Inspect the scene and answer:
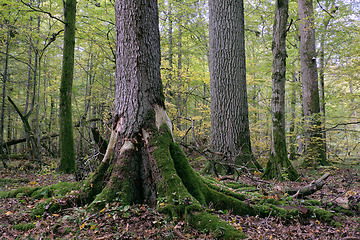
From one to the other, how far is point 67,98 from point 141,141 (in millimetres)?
6079

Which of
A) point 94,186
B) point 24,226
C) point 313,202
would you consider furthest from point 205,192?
point 24,226

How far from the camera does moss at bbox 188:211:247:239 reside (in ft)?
8.42

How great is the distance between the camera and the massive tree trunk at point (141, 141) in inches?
129

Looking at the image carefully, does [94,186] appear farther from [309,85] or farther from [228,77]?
[309,85]

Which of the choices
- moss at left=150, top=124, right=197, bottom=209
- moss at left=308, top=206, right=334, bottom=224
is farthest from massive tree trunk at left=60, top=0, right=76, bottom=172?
moss at left=308, top=206, right=334, bottom=224

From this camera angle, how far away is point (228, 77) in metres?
6.46

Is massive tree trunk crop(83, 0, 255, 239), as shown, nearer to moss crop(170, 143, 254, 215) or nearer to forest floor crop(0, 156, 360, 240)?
moss crop(170, 143, 254, 215)

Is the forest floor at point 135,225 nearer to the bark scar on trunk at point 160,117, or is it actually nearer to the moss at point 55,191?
the moss at point 55,191

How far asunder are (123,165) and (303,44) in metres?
10.1

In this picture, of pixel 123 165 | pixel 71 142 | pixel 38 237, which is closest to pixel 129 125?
pixel 123 165

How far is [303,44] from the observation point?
10.0 meters

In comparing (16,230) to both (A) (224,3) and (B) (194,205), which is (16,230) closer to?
(B) (194,205)

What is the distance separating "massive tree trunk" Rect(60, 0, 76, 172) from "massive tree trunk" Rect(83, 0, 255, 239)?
5480 mm

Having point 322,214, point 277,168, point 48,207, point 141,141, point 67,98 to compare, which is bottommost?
point 322,214
